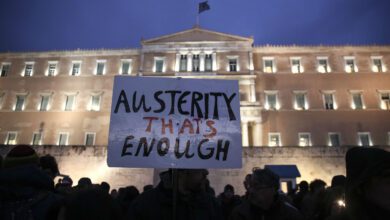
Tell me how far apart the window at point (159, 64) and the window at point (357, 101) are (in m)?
18.7

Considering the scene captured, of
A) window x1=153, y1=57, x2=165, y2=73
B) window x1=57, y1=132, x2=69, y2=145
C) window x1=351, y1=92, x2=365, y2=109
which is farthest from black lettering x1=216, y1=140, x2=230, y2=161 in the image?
window x1=351, y1=92, x2=365, y2=109

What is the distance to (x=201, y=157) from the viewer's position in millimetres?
3195

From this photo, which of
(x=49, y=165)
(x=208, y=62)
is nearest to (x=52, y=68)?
(x=208, y=62)

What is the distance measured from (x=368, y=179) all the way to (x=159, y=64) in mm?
29911

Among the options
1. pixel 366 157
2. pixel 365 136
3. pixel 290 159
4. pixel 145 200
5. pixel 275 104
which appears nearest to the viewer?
pixel 366 157

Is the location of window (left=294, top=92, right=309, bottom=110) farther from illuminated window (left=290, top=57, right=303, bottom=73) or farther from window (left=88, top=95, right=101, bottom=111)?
window (left=88, top=95, right=101, bottom=111)

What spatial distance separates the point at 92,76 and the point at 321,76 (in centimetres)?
2334

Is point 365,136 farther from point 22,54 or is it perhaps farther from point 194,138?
point 22,54

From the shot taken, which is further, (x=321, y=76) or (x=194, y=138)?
(x=321, y=76)

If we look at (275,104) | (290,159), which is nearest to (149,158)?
(290,159)

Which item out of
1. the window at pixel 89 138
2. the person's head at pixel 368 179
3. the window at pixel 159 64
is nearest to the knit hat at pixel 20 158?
the person's head at pixel 368 179

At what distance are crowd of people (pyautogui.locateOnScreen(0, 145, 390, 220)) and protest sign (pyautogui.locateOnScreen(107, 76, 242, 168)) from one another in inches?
9.2

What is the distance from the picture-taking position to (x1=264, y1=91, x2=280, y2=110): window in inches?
1154

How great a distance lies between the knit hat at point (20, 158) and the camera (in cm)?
267
